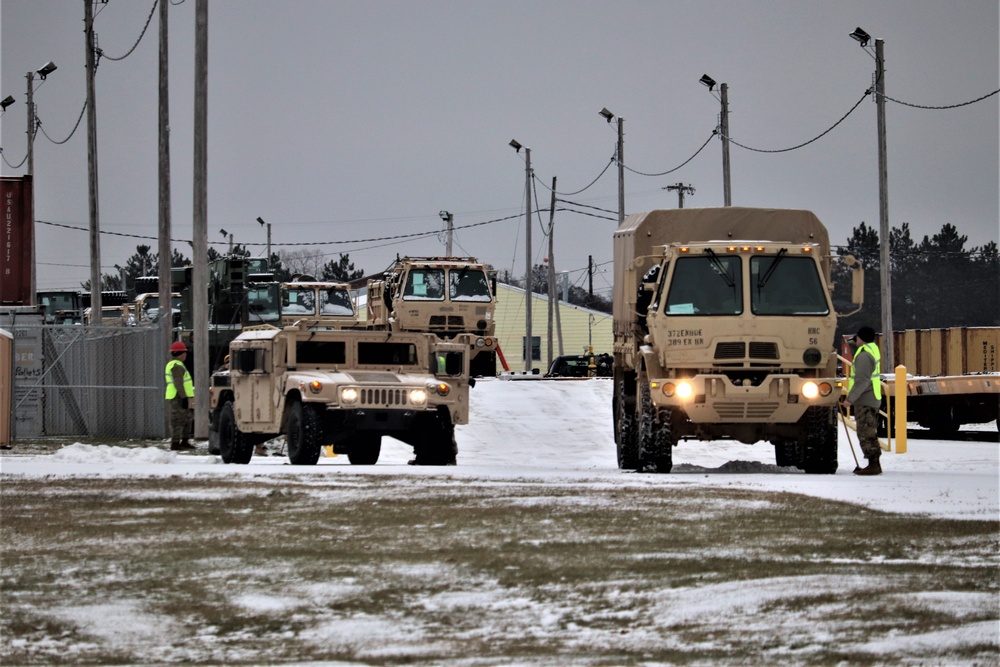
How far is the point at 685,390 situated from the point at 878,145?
23937mm

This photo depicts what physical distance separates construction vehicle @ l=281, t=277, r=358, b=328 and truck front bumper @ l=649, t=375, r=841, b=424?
75.8ft

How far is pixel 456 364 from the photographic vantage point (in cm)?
2200

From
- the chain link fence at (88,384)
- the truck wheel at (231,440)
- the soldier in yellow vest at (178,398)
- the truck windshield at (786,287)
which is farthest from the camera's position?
the chain link fence at (88,384)

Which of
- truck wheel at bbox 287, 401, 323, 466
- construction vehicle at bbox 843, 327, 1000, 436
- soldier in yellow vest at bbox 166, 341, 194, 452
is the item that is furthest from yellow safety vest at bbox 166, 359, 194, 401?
construction vehicle at bbox 843, 327, 1000, 436

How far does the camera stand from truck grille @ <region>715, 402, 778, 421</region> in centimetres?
1869

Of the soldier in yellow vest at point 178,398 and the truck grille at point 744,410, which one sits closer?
the truck grille at point 744,410

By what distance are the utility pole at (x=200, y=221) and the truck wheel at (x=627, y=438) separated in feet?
28.1

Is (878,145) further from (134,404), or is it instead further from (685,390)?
(685,390)

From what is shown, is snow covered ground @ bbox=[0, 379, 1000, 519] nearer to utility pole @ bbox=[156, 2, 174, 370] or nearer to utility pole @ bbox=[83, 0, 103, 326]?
utility pole @ bbox=[156, 2, 174, 370]

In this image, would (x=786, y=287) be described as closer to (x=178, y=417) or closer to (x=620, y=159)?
(x=178, y=417)

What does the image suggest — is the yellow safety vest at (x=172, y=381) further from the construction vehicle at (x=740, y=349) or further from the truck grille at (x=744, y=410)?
the truck grille at (x=744, y=410)

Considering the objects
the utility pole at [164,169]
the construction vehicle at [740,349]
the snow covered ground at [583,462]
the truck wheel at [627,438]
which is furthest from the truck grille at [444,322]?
the construction vehicle at [740,349]

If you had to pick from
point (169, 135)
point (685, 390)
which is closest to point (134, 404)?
point (169, 135)

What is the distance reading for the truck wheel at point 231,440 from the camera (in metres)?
23.0
